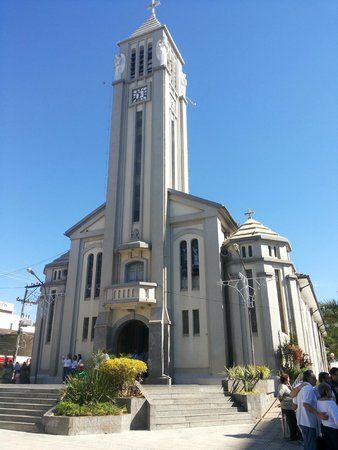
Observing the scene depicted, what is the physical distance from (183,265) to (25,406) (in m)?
13.1

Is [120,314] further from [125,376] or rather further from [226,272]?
Result: [125,376]

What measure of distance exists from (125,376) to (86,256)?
48.9 ft

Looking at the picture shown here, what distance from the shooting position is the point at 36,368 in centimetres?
2619

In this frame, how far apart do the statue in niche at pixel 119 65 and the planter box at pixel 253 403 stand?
26.3 meters

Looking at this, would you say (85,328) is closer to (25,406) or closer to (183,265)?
(183,265)

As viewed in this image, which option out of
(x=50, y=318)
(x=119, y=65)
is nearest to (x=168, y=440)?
(x=50, y=318)

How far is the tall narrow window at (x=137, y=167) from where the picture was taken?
2650cm

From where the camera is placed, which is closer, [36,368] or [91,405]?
[91,405]

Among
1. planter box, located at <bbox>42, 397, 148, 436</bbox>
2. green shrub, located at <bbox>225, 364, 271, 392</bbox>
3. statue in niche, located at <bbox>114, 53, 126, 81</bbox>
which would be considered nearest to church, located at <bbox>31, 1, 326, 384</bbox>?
statue in niche, located at <bbox>114, 53, 126, 81</bbox>

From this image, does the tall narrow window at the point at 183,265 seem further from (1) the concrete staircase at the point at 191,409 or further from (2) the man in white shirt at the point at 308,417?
(2) the man in white shirt at the point at 308,417

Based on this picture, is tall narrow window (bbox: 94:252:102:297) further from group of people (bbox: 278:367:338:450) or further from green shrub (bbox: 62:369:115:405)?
group of people (bbox: 278:367:338:450)

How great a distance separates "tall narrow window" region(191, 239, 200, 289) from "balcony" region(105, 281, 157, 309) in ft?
8.40

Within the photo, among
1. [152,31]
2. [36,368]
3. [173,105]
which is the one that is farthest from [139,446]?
[152,31]

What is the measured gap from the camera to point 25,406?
46.1 ft
